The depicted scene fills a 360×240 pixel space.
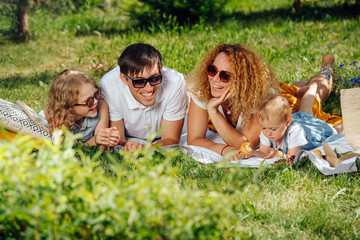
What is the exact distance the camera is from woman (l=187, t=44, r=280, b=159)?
373cm

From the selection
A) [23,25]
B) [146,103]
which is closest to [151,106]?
[146,103]

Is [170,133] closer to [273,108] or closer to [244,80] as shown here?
[244,80]

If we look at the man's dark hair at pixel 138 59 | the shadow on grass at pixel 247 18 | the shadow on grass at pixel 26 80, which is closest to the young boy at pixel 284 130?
the man's dark hair at pixel 138 59

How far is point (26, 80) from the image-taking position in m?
6.16

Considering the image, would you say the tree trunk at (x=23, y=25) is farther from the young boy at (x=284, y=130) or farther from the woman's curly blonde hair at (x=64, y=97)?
the young boy at (x=284, y=130)

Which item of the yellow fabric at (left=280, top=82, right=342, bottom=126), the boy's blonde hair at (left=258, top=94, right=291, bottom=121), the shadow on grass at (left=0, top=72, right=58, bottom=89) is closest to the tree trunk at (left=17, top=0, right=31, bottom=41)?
the shadow on grass at (left=0, top=72, right=58, bottom=89)

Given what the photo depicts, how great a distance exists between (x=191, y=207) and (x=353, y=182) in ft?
6.11

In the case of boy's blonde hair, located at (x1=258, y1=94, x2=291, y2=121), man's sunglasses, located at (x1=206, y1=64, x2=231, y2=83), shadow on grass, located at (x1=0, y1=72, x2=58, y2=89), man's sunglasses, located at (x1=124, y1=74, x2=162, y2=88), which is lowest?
shadow on grass, located at (x1=0, y1=72, x2=58, y2=89)

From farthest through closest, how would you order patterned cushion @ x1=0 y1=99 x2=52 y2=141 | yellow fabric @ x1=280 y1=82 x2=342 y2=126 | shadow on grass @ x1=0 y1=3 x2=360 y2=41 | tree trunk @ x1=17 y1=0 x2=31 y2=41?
shadow on grass @ x1=0 y1=3 x2=360 y2=41, tree trunk @ x1=17 y1=0 x2=31 y2=41, yellow fabric @ x1=280 y1=82 x2=342 y2=126, patterned cushion @ x1=0 y1=99 x2=52 y2=141

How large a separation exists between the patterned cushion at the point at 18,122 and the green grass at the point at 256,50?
21.8 inches

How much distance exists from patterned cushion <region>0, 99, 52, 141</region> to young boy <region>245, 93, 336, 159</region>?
6.93ft

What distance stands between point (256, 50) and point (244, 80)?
2.86 meters

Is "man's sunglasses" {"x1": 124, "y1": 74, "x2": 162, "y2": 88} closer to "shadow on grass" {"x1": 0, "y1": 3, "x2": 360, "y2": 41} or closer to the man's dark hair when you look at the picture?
the man's dark hair

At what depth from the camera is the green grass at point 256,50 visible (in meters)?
2.68
